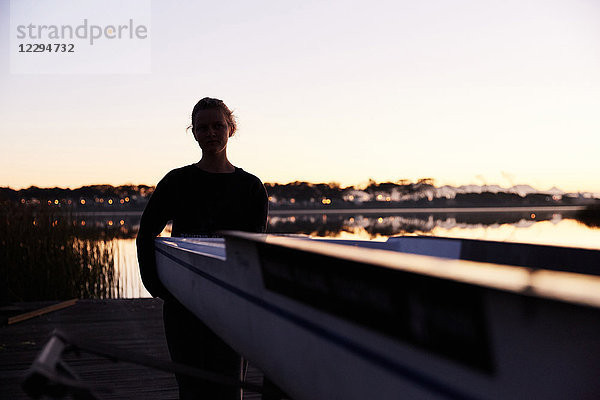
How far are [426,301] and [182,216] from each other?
68.3 inches

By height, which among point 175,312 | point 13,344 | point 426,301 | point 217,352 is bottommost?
point 13,344

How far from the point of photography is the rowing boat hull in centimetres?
73

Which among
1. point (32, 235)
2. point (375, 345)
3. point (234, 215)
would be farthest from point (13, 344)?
point (375, 345)

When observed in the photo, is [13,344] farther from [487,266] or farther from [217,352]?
[487,266]

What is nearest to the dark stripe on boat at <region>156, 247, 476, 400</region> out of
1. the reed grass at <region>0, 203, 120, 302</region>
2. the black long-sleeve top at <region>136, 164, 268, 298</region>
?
the black long-sleeve top at <region>136, 164, 268, 298</region>

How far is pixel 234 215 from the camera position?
2447 millimetres

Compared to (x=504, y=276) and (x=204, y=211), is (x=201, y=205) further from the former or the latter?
(x=504, y=276)

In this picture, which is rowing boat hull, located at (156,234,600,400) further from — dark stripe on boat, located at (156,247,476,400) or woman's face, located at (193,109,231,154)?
woman's face, located at (193,109,231,154)

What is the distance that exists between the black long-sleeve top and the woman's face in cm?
12

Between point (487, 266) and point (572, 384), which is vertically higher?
point (487, 266)

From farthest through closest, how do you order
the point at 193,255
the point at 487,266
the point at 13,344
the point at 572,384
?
the point at 13,344
the point at 193,255
the point at 487,266
the point at 572,384

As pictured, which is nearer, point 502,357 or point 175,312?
point 502,357

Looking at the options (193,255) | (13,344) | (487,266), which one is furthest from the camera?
(13,344)

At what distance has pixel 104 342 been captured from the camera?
5434 mm
